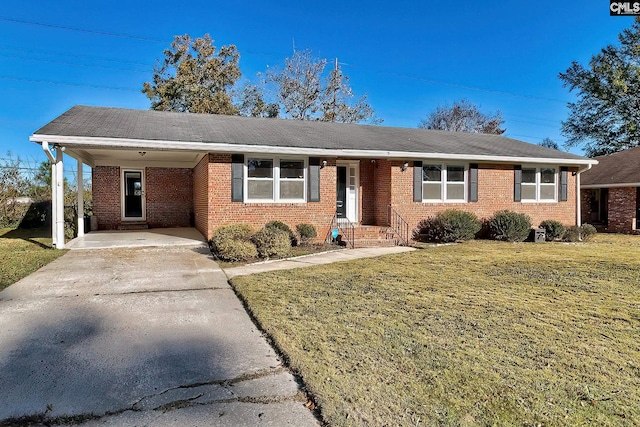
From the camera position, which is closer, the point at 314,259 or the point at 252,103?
the point at 314,259

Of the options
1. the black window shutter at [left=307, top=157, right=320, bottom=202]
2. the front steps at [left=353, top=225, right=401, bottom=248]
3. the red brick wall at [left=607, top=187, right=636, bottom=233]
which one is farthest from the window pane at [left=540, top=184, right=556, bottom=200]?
the black window shutter at [left=307, top=157, right=320, bottom=202]

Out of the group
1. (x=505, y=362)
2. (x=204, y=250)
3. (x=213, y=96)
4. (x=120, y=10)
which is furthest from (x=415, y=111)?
(x=505, y=362)

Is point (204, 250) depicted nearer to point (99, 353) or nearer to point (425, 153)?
point (99, 353)

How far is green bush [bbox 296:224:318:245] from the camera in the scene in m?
11.0

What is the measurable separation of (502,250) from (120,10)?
61.3 ft

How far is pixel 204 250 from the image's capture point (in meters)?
9.84

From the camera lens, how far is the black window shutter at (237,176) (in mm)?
10695

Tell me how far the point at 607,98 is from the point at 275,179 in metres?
29.4

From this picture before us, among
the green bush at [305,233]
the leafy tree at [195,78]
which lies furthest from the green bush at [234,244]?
the leafy tree at [195,78]

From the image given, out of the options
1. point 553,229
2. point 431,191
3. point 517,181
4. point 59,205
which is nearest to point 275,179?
point 431,191

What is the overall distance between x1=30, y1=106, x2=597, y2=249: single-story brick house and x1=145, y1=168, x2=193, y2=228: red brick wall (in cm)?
4

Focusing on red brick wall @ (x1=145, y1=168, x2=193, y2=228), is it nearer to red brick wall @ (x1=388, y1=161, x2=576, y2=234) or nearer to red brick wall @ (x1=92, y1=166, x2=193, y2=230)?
red brick wall @ (x1=92, y1=166, x2=193, y2=230)

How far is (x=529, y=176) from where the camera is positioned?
46.0 ft

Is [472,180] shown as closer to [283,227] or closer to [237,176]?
[283,227]
